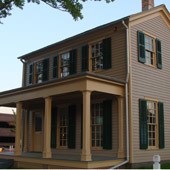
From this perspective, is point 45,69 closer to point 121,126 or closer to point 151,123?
point 121,126

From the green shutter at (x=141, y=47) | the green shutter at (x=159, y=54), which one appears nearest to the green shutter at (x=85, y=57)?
the green shutter at (x=141, y=47)

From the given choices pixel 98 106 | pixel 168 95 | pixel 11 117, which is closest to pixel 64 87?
pixel 98 106

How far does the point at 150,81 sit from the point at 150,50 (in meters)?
1.65

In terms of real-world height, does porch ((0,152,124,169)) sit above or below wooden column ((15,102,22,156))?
below

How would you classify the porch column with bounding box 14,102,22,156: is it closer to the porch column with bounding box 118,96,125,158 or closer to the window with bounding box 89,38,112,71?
the window with bounding box 89,38,112,71

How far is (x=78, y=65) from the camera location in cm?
1731

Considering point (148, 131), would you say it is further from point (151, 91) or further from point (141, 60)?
point (141, 60)

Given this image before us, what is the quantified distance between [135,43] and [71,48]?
408cm

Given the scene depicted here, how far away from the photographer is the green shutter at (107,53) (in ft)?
50.9

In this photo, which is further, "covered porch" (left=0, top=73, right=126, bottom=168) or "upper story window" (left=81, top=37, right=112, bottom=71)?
"upper story window" (left=81, top=37, right=112, bottom=71)

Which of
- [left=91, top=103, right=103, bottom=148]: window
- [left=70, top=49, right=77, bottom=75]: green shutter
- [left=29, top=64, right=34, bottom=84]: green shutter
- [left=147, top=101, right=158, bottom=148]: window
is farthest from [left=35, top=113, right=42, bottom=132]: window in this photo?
[left=147, top=101, right=158, bottom=148]: window

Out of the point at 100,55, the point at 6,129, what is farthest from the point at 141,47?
the point at 6,129

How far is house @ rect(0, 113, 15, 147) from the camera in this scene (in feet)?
140

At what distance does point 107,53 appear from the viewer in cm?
1563
